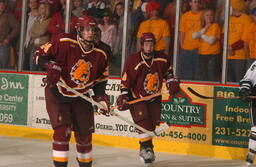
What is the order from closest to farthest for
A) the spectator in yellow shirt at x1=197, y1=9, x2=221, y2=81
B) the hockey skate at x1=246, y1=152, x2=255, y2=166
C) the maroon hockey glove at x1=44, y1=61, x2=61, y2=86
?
the maroon hockey glove at x1=44, y1=61, x2=61, y2=86
the hockey skate at x1=246, y1=152, x2=255, y2=166
the spectator in yellow shirt at x1=197, y1=9, x2=221, y2=81

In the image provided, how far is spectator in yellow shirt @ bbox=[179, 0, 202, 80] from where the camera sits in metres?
7.54

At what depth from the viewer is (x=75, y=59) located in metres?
4.83

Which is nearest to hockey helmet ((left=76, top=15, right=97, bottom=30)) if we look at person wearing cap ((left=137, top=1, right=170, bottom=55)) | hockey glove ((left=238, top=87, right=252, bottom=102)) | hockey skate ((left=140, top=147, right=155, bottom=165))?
hockey skate ((left=140, top=147, right=155, bottom=165))

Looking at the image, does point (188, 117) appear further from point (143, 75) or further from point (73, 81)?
point (73, 81)

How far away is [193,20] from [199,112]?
1254 mm

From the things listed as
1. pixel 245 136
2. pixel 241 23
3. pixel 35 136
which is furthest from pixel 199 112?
pixel 35 136

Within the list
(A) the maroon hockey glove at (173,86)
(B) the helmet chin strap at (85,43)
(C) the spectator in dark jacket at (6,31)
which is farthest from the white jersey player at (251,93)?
(C) the spectator in dark jacket at (6,31)

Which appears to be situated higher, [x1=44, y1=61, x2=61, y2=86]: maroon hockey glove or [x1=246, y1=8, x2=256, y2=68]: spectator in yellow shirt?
[x1=246, y1=8, x2=256, y2=68]: spectator in yellow shirt

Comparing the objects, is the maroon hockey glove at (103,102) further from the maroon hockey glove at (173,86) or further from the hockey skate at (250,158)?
the hockey skate at (250,158)

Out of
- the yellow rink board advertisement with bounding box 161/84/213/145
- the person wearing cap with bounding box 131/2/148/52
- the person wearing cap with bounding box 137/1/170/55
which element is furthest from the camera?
the person wearing cap with bounding box 131/2/148/52

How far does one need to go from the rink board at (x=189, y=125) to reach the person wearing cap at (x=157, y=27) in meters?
0.74

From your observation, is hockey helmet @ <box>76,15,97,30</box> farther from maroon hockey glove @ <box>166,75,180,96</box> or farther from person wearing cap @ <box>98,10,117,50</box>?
person wearing cap @ <box>98,10,117,50</box>

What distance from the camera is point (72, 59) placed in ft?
15.8

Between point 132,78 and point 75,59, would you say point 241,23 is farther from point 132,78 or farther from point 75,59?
point 75,59
